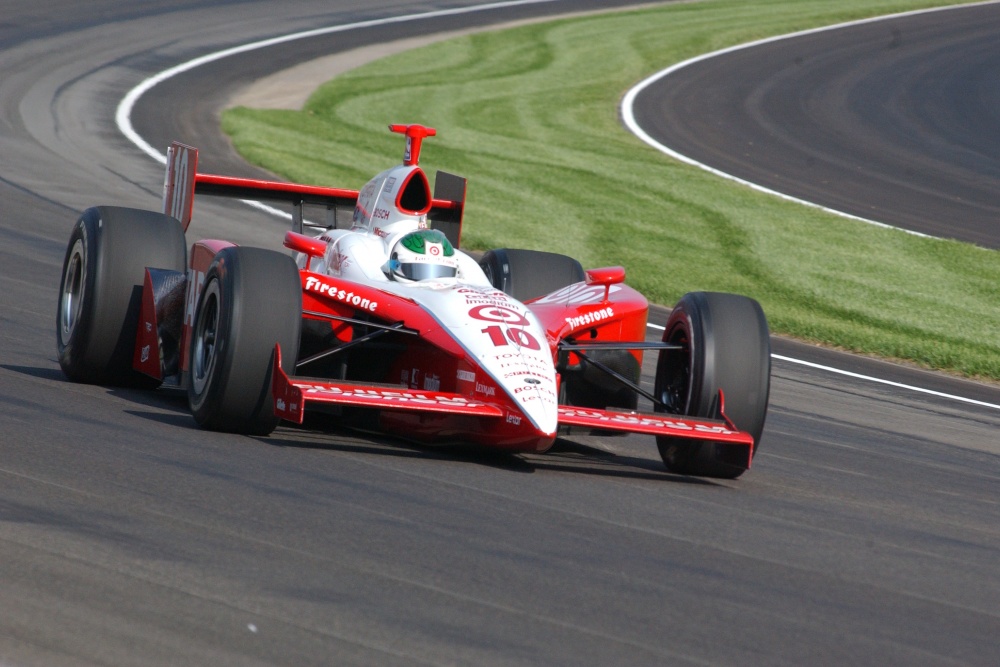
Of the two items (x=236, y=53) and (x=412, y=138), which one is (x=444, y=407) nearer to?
(x=412, y=138)

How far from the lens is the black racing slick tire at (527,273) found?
369 inches

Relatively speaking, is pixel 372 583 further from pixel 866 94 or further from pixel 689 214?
pixel 866 94

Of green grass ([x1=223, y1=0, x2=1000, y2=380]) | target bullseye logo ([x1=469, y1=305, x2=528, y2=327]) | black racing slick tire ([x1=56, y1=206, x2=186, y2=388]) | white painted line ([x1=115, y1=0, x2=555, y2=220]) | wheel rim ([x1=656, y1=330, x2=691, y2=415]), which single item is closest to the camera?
target bullseye logo ([x1=469, y1=305, x2=528, y2=327])

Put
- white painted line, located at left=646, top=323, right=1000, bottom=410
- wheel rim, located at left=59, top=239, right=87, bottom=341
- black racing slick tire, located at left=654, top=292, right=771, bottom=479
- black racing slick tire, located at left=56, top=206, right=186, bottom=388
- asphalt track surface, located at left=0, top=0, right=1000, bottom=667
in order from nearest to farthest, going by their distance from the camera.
→ 1. asphalt track surface, located at left=0, top=0, right=1000, bottom=667
2. black racing slick tire, located at left=654, top=292, right=771, bottom=479
3. black racing slick tire, located at left=56, top=206, right=186, bottom=388
4. wheel rim, located at left=59, top=239, right=87, bottom=341
5. white painted line, located at left=646, top=323, right=1000, bottom=410

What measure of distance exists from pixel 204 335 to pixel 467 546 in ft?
8.86

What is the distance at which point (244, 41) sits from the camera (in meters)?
31.0

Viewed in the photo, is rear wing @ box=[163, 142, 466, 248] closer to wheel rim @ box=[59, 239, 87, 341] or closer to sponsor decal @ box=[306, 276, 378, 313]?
wheel rim @ box=[59, 239, 87, 341]

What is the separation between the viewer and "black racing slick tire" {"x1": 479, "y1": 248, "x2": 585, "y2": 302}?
9383 millimetres

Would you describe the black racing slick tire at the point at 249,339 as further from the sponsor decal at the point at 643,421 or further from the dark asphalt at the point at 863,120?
the dark asphalt at the point at 863,120

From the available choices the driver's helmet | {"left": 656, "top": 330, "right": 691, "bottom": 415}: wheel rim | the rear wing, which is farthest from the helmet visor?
the rear wing

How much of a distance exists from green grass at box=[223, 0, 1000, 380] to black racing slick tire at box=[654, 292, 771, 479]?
5.70 m

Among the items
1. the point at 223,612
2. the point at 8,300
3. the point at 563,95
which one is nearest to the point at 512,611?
the point at 223,612

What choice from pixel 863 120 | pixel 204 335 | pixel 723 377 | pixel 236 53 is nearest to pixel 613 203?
pixel 863 120

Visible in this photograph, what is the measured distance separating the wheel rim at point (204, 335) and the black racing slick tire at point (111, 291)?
0.97 meters
